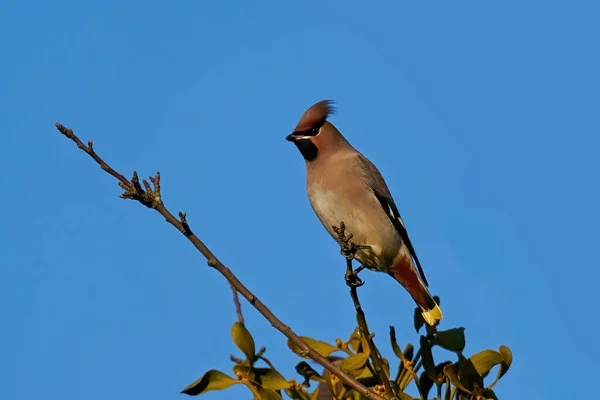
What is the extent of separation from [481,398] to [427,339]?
0.70 ft

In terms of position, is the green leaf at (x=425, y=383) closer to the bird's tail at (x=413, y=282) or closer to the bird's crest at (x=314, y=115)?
the bird's tail at (x=413, y=282)

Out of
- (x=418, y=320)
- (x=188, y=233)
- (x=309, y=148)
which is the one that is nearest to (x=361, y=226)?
(x=309, y=148)

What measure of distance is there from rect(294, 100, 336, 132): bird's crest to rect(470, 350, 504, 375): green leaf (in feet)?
8.68

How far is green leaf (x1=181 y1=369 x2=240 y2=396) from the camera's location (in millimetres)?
2133

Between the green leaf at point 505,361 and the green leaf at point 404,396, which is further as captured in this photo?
the green leaf at point 505,361

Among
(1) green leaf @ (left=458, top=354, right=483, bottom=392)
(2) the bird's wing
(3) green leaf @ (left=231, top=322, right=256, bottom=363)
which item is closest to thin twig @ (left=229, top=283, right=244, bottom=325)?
(3) green leaf @ (left=231, top=322, right=256, bottom=363)

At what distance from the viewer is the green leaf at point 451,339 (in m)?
2.21

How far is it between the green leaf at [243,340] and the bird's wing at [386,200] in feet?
8.13

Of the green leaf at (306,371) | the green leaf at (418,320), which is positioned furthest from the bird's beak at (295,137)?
the green leaf at (306,371)

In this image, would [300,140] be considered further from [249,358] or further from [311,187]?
[249,358]

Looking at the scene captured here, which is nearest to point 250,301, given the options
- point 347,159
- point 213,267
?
point 213,267

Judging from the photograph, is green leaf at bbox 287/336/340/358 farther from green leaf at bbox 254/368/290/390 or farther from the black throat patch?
the black throat patch

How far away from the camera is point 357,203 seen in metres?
4.46

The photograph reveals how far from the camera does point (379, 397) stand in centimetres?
196
